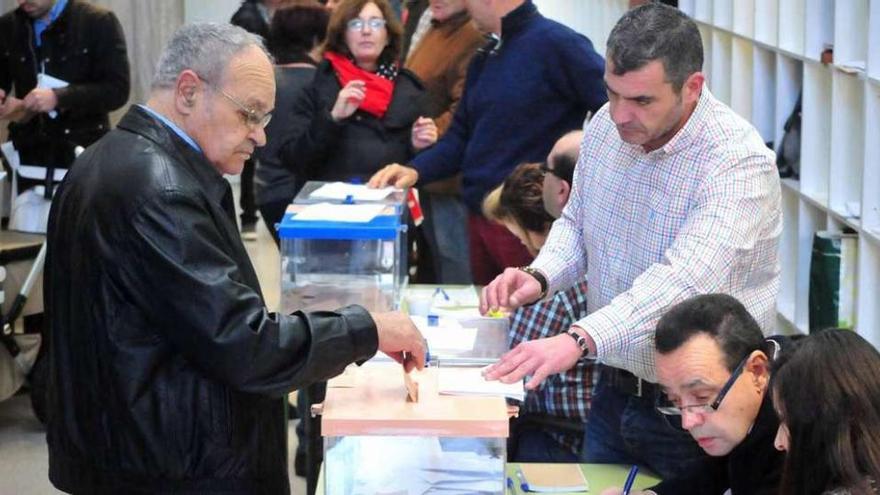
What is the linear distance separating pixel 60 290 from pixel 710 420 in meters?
1.20

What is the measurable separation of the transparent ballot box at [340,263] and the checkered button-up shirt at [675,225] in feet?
3.93

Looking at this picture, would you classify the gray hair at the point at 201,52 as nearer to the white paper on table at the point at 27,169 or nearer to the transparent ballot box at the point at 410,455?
the transparent ballot box at the point at 410,455

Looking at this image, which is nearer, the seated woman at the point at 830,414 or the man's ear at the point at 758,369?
the seated woman at the point at 830,414

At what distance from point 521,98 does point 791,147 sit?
3.41 ft

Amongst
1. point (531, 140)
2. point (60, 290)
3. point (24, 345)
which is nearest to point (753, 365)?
point (60, 290)

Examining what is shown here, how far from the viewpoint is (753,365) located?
267 cm

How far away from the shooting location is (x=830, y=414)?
7.32 feet

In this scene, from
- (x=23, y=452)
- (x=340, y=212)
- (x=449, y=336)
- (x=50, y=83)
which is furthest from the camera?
(x=50, y=83)

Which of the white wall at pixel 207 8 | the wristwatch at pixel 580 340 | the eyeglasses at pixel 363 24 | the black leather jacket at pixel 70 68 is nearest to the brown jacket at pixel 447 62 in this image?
the eyeglasses at pixel 363 24

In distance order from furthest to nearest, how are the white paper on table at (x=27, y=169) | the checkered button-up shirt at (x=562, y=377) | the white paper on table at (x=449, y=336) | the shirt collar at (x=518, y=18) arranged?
the white paper on table at (x=27, y=169) < the shirt collar at (x=518, y=18) < the checkered button-up shirt at (x=562, y=377) < the white paper on table at (x=449, y=336)

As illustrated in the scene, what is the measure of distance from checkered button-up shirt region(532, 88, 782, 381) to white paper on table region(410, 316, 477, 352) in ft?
1.73

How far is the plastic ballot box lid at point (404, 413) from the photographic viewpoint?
2.50 metres

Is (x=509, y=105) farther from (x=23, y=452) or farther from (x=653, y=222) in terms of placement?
(x=23, y=452)

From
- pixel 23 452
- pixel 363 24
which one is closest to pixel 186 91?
pixel 363 24
